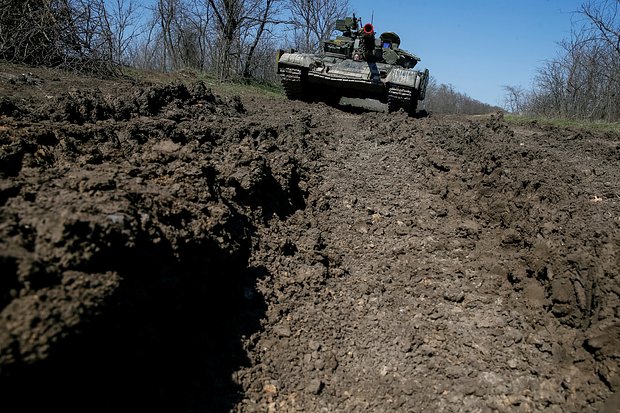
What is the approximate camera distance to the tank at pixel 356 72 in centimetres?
794

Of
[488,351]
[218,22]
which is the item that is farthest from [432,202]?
[218,22]

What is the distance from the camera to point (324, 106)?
8.46 metres

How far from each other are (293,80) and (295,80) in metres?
0.04

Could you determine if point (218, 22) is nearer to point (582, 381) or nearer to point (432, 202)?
point (432, 202)

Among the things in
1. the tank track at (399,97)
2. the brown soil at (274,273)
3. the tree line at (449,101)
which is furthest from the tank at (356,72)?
the tree line at (449,101)

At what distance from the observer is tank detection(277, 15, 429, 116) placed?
7.94 metres

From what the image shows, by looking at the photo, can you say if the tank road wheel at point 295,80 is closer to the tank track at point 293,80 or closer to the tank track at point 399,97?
the tank track at point 293,80

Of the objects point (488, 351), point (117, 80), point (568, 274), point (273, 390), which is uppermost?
point (117, 80)

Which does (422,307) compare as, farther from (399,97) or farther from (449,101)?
(449,101)

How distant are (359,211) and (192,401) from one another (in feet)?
8.06

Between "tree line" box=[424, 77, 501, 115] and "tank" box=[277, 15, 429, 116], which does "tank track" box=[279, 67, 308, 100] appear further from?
"tree line" box=[424, 77, 501, 115]

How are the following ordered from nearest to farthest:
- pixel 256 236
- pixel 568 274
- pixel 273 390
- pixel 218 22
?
→ 1. pixel 273 390
2. pixel 568 274
3. pixel 256 236
4. pixel 218 22

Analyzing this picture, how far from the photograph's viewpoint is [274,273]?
3.30 meters

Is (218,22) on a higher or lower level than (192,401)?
higher
